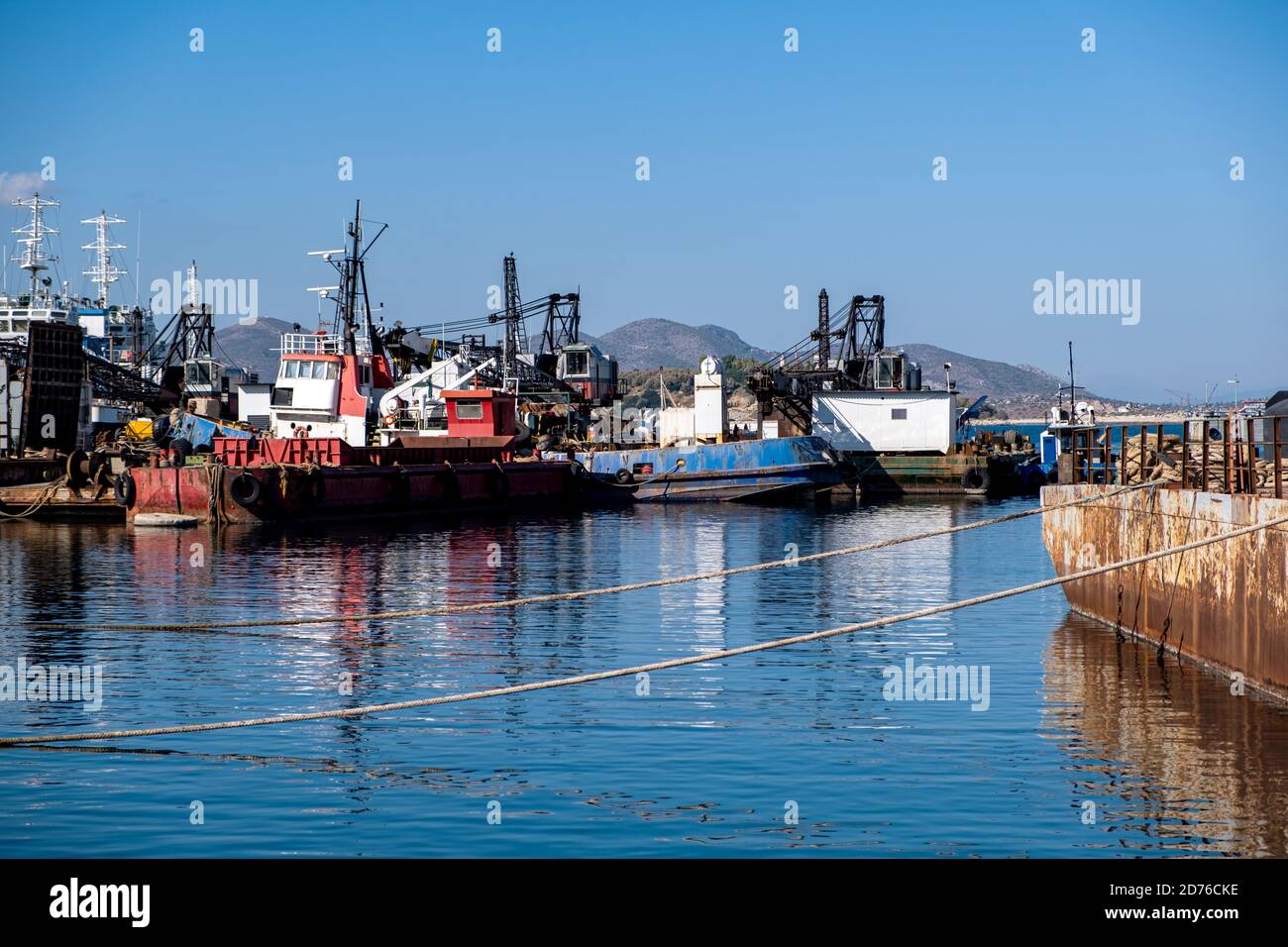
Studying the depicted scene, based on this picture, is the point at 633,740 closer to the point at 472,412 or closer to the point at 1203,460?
the point at 1203,460

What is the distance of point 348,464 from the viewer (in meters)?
51.4

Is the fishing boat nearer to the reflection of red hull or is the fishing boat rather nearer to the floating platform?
the floating platform

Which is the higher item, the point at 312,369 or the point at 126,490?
the point at 312,369

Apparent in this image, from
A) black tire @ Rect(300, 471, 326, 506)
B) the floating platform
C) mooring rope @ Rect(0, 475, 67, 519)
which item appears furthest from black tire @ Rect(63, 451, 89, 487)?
the floating platform

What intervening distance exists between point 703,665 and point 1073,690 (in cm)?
531

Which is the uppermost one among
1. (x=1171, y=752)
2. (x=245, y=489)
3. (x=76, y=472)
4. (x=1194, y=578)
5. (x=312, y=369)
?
(x=312, y=369)

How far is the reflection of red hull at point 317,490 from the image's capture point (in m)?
46.9

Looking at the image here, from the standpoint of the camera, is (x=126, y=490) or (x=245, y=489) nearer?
(x=245, y=489)

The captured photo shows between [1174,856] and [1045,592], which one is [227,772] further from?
[1045,592]

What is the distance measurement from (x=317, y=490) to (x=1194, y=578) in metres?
35.8

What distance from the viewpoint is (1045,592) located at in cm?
2873

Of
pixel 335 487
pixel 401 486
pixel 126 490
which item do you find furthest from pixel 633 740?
pixel 401 486

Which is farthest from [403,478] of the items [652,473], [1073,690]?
[1073,690]
